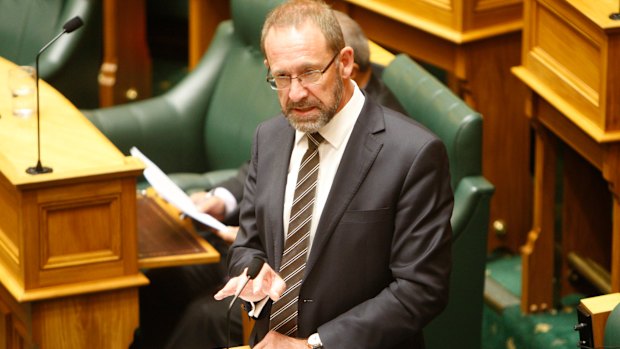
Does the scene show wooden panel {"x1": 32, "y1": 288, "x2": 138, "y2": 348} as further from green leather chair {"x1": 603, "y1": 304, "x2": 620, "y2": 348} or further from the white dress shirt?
green leather chair {"x1": 603, "y1": 304, "x2": 620, "y2": 348}

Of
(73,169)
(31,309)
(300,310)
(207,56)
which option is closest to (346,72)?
(300,310)

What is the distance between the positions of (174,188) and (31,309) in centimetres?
49

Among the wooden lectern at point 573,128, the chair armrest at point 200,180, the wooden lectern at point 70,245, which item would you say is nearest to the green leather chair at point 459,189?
the wooden lectern at point 573,128

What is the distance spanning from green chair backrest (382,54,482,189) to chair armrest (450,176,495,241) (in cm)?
3

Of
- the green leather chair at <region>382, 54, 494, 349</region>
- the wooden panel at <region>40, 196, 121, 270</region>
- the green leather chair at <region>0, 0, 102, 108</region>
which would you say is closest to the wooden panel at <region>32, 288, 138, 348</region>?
the wooden panel at <region>40, 196, 121, 270</region>

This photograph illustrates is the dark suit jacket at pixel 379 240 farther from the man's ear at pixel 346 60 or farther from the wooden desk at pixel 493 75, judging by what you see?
the wooden desk at pixel 493 75

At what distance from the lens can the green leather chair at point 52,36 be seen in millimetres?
5105

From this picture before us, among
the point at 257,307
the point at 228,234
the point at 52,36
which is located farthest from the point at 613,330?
the point at 52,36

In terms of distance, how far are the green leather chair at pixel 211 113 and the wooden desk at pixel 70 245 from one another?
0.80 meters

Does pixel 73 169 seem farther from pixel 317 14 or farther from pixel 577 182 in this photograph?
pixel 577 182

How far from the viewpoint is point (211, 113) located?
4324 millimetres

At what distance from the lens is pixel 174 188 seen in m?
3.30

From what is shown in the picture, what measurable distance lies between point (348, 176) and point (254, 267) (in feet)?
0.83

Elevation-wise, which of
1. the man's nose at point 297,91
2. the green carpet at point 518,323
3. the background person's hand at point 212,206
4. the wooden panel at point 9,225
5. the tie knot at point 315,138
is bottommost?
the green carpet at point 518,323
